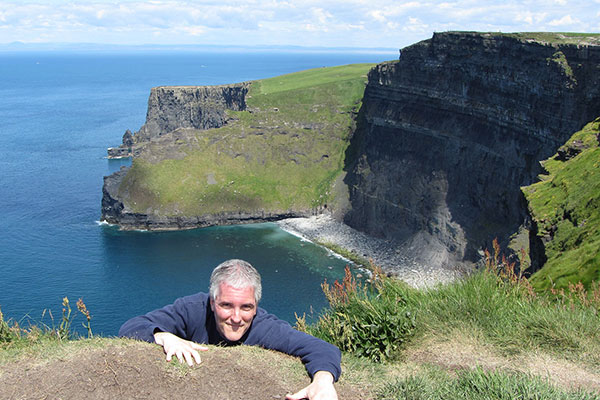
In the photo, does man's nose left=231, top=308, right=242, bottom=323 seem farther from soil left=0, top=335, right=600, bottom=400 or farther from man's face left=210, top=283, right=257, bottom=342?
soil left=0, top=335, right=600, bottom=400

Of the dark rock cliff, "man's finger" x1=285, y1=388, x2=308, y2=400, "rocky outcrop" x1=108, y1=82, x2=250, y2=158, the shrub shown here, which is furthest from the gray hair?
"rocky outcrop" x1=108, y1=82, x2=250, y2=158

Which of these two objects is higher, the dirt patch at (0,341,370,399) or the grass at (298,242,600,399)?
the dirt patch at (0,341,370,399)

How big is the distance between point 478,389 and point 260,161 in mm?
112409

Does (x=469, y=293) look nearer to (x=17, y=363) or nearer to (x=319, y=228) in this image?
(x=17, y=363)

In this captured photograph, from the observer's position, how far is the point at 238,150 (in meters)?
120

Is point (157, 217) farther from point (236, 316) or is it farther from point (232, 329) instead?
point (236, 316)

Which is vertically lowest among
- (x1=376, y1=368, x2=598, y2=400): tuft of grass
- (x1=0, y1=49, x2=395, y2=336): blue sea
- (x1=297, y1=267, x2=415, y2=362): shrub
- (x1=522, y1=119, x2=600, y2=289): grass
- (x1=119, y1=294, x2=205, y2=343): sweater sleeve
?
(x1=0, y1=49, x2=395, y2=336): blue sea

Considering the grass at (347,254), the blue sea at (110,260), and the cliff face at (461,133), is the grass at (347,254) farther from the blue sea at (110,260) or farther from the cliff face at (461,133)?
the cliff face at (461,133)

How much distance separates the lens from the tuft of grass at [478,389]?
8.17m

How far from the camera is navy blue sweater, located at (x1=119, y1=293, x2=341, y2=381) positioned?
943 centimetres

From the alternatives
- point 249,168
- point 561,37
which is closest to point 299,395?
point 561,37

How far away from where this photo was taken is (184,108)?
170 meters

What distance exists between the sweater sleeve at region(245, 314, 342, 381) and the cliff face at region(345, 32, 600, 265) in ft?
180

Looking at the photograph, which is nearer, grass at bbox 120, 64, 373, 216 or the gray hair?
the gray hair
